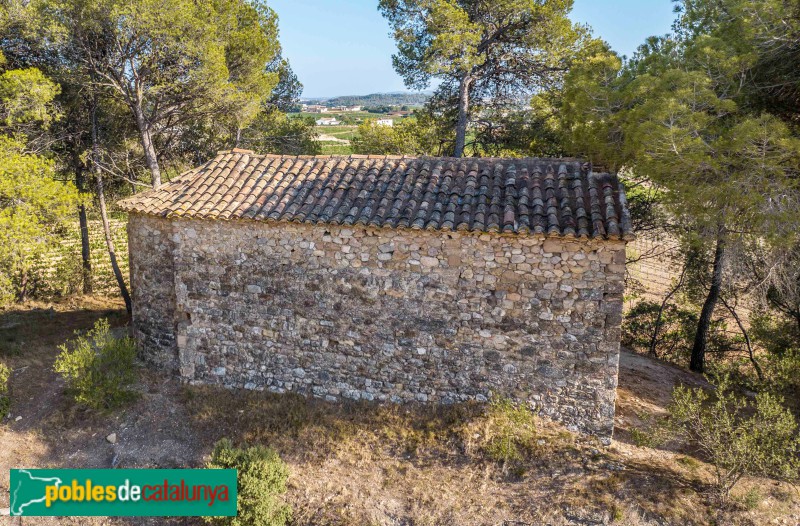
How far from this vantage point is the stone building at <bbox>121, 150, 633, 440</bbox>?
631 centimetres

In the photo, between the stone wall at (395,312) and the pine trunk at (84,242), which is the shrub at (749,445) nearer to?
the stone wall at (395,312)

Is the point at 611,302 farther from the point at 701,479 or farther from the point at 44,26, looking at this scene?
the point at 44,26

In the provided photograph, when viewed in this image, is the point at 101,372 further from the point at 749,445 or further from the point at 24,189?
the point at 749,445

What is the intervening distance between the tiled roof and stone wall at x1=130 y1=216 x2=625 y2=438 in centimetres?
25

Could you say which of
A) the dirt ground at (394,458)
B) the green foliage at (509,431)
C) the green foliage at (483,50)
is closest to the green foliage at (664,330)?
the dirt ground at (394,458)

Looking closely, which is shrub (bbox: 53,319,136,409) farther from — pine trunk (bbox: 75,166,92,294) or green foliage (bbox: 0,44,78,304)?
pine trunk (bbox: 75,166,92,294)

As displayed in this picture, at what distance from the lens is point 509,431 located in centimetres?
651

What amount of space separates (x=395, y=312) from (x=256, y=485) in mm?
2925

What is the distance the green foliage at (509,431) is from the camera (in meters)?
6.31

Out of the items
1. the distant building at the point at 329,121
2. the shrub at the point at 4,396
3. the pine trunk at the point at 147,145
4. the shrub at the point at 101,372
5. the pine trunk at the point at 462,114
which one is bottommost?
the shrub at the point at 4,396

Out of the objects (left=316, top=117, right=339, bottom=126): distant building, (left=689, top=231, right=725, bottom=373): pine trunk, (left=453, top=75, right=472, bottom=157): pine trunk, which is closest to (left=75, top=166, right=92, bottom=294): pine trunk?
(left=453, top=75, right=472, bottom=157): pine trunk

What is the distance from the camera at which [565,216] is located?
20.4 ft

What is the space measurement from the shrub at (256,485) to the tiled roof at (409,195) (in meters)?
3.27

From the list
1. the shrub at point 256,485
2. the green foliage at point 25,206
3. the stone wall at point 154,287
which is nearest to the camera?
the shrub at point 256,485
